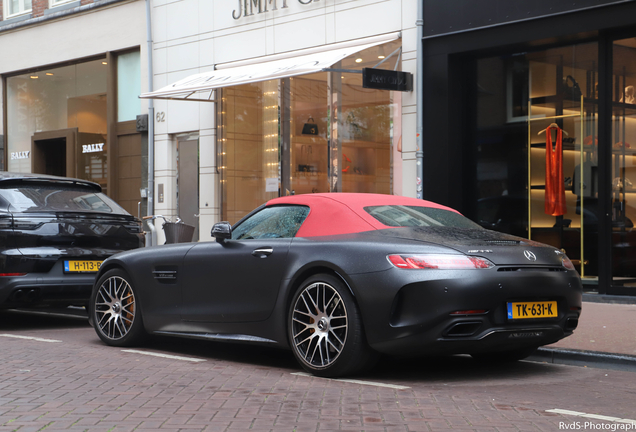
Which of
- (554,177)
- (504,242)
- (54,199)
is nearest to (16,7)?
(54,199)

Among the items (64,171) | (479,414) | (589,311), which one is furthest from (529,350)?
(64,171)

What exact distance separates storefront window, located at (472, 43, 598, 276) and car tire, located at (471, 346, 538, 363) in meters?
5.58

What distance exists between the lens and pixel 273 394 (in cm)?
518

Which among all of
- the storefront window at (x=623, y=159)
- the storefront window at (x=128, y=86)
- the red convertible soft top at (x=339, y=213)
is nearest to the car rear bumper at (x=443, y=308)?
the red convertible soft top at (x=339, y=213)

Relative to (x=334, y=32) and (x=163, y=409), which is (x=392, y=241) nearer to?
(x=163, y=409)

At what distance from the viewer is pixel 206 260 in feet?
22.0

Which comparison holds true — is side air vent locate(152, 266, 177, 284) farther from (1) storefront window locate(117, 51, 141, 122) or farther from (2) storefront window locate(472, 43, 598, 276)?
(1) storefront window locate(117, 51, 141, 122)

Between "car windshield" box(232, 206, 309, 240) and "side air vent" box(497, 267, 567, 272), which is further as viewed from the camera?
"car windshield" box(232, 206, 309, 240)

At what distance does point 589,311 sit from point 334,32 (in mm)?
7124

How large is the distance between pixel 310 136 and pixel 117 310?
8065mm

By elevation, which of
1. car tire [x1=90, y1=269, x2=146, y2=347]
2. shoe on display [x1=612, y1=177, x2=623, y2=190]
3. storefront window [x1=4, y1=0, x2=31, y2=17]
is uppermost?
storefront window [x1=4, y1=0, x2=31, y2=17]

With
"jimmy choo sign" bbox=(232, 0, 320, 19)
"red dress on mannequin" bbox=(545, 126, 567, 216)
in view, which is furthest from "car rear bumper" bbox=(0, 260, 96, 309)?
"jimmy choo sign" bbox=(232, 0, 320, 19)

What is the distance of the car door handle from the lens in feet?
20.5

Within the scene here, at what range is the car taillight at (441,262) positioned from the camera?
5.32 metres
